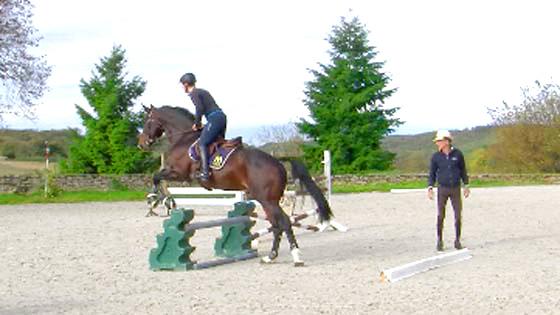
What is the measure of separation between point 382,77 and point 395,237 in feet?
106

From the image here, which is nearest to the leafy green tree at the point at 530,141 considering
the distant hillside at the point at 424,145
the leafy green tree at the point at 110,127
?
the distant hillside at the point at 424,145

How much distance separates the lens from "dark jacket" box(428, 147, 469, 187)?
13.2 meters

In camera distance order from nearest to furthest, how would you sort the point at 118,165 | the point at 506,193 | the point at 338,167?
the point at 506,193 → the point at 118,165 → the point at 338,167

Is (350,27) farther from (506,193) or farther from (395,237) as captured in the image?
(395,237)

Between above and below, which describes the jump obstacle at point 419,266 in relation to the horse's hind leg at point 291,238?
below

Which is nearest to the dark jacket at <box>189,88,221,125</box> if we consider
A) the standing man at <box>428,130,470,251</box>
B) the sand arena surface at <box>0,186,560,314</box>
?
the sand arena surface at <box>0,186,560,314</box>

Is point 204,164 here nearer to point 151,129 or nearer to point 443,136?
point 151,129

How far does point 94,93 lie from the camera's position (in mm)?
39781

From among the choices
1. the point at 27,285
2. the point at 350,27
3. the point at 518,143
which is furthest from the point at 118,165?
the point at 27,285

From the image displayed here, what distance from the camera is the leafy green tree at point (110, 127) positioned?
125ft

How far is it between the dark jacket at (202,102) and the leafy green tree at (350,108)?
33903 mm

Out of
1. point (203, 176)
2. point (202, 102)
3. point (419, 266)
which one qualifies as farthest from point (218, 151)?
point (419, 266)

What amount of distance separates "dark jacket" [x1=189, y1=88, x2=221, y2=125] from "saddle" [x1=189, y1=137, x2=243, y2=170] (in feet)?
1.42

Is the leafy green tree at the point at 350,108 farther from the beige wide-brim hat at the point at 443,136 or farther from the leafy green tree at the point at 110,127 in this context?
the beige wide-brim hat at the point at 443,136
